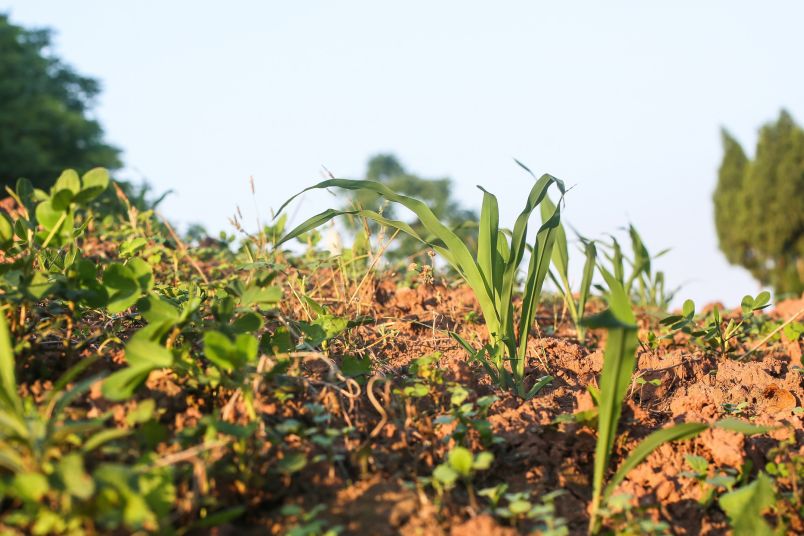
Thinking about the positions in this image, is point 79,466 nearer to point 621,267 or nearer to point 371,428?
point 371,428

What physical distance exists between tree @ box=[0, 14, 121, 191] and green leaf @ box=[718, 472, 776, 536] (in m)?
17.3

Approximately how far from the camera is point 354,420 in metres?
1.86

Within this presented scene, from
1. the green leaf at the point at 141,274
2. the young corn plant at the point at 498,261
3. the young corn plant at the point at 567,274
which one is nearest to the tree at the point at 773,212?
the young corn plant at the point at 567,274

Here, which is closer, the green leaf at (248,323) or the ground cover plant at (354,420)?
the ground cover plant at (354,420)

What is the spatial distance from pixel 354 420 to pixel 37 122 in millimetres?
18828

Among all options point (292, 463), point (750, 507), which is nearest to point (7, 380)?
point (292, 463)

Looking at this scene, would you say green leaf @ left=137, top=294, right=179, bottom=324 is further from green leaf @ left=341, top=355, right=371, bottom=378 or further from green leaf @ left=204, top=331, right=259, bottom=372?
green leaf @ left=341, top=355, right=371, bottom=378

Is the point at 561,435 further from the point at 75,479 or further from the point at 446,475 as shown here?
the point at 75,479

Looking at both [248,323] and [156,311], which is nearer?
[156,311]

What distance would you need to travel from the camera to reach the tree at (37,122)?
56.6 feet

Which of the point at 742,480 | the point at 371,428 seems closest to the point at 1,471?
the point at 371,428

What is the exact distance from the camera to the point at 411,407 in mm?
1813

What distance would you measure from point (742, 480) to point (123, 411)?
4.84 feet

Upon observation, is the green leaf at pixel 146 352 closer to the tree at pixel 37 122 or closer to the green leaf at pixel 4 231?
the green leaf at pixel 4 231
